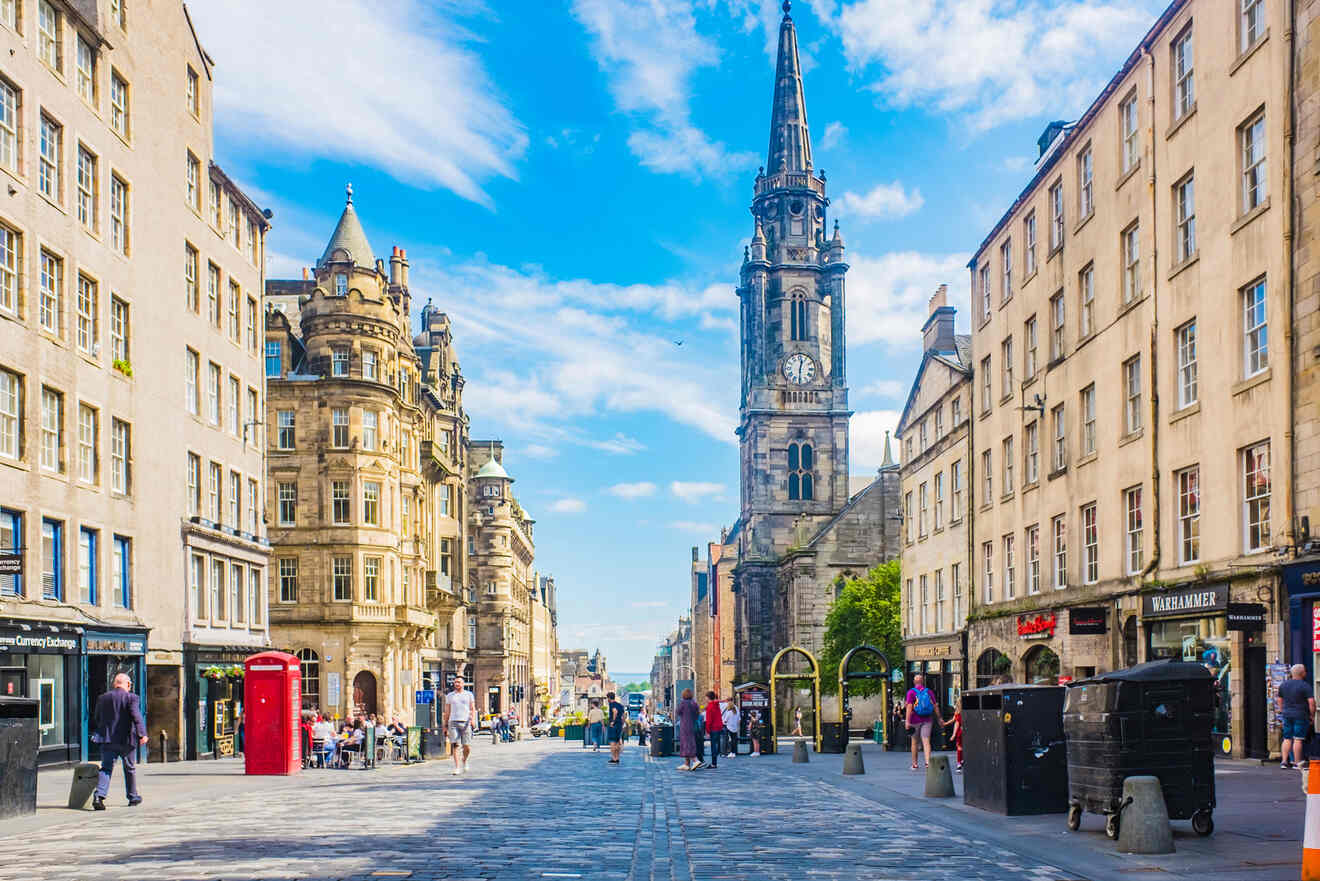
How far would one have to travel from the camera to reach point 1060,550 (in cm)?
3447

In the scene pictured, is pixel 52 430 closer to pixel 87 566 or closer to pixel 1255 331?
pixel 87 566

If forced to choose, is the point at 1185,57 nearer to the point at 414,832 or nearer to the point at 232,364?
the point at 414,832

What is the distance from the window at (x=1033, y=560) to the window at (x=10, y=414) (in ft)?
78.8

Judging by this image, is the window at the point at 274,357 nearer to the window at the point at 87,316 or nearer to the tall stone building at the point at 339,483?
the tall stone building at the point at 339,483

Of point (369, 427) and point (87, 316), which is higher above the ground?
point (369, 427)

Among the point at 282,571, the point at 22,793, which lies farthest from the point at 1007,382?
the point at 282,571

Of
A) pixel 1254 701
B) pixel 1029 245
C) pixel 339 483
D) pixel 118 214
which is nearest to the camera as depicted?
pixel 1254 701

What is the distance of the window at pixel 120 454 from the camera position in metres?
32.5

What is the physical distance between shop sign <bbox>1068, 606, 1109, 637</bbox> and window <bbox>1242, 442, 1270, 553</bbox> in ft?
20.7

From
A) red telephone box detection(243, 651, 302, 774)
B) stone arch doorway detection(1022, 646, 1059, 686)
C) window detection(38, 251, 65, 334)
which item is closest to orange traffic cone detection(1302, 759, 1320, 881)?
red telephone box detection(243, 651, 302, 774)

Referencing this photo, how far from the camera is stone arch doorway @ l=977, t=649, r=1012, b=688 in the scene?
38.3 meters

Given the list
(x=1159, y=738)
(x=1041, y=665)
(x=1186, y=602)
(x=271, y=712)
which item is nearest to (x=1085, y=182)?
(x=1186, y=602)

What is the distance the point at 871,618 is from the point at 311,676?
27.6m

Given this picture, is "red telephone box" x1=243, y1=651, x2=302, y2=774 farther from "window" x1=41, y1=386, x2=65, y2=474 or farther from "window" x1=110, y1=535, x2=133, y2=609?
"window" x1=41, y1=386, x2=65, y2=474
